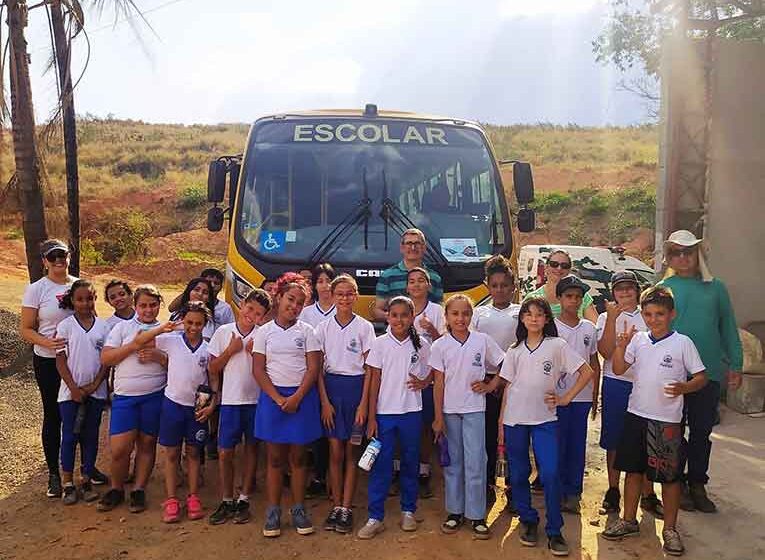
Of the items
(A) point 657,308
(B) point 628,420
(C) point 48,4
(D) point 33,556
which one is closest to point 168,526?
(D) point 33,556

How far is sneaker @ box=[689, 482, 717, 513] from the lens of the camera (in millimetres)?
4742

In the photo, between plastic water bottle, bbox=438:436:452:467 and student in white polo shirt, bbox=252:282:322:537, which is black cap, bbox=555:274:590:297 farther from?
student in white polo shirt, bbox=252:282:322:537

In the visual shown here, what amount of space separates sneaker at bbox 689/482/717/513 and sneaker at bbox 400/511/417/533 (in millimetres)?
1874

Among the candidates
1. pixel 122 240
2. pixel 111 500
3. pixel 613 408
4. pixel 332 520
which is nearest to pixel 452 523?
pixel 332 520

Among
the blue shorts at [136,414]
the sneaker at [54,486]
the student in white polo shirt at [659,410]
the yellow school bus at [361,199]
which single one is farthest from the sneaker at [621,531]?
the sneaker at [54,486]

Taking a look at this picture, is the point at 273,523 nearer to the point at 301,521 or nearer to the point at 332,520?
the point at 301,521

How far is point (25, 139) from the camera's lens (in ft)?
24.7

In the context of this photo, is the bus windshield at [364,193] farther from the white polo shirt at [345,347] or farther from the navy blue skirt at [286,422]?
the navy blue skirt at [286,422]

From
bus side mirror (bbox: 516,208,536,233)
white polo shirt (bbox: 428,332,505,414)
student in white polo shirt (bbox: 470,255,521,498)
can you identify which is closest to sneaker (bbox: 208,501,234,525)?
white polo shirt (bbox: 428,332,505,414)

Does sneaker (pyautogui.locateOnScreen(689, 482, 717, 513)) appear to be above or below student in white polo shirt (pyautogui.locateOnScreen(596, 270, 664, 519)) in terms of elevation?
below

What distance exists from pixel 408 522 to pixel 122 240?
20.8m

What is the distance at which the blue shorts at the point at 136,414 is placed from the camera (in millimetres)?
4645

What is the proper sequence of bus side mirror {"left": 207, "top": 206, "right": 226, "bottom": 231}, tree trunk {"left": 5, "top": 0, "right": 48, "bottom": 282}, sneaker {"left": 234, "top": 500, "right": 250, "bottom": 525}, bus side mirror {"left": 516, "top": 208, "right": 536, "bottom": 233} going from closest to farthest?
sneaker {"left": 234, "top": 500, "right": 250, "bottom": 525}, bus side mirror {"left": 207, "top": 206, "right": 226, "bottom": 231}, bus side mirror {"left": 516, "top": 208, "right": 536, "bottom": 233}, tree trunk {"left": 5, "top": 0, "right": 48, "bottom": 282}

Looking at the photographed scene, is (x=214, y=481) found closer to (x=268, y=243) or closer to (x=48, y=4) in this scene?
(x=268, y=243)
